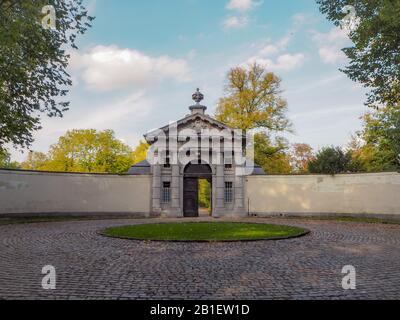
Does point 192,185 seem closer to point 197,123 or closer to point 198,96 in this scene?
point 197,123

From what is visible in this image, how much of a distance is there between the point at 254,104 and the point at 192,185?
13982mm

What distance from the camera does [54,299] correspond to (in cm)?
529

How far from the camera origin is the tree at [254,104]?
3563 centimetres

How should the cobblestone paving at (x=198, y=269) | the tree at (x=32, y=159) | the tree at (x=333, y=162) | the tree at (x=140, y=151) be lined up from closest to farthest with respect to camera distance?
the cobblestone paving at (x=198, y=269), the tree at (x=333, y=162), the tree at (x=140, y=151), the tree at (x=32, y=159)

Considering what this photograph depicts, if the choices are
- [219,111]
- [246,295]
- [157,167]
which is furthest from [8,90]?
[219,111]

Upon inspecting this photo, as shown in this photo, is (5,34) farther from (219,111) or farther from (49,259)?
(219,111)

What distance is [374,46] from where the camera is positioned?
53.2 feet

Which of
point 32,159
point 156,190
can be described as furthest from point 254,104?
point 32,159

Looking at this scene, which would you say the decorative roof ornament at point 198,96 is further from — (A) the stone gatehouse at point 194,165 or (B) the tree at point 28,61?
(B) the tree at point 28,61

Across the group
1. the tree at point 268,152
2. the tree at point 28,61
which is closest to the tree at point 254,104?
the tree at point 268,152

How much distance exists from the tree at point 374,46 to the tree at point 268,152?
17.7 m

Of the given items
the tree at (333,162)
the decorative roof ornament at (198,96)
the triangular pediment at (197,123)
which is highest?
the decorative roof ornament at (198,96)

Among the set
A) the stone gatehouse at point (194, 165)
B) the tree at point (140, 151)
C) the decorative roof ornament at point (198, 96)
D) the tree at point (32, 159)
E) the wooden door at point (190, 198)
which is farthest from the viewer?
the tree at point (32, 159)
